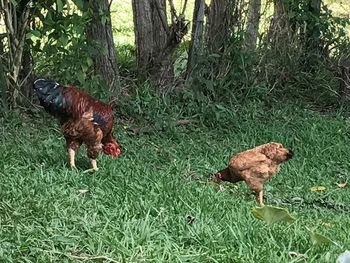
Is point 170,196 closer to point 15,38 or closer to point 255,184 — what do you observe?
point 255,184

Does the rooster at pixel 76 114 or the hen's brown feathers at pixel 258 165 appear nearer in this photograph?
the hen's brown feathers at pixel 258 165

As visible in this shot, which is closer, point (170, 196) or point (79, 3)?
point (170, 196)

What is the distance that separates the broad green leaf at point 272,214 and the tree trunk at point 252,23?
5441 millimetres

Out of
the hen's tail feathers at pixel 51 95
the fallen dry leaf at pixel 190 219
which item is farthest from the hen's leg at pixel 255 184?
the hen's tail feathers at pixel 51 95

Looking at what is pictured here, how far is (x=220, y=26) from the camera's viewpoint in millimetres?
8516

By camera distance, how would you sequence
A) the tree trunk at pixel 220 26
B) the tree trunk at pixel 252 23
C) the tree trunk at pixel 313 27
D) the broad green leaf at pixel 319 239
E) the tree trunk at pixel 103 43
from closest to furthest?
the broad green leaf at pixel 319 239 → the tree trunk at pixel 103 43 → the tree trunk at pixel 220 26 → the tree trunk at pixel 252 23 → the tree trunk at pixel 313 27

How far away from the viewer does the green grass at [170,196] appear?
→ 3.44 m

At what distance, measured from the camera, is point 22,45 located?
6988 mm

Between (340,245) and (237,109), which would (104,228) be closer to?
(340,245)

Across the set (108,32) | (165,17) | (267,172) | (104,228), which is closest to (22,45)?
(108,32)

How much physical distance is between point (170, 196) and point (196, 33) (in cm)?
410

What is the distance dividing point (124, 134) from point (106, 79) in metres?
1.08

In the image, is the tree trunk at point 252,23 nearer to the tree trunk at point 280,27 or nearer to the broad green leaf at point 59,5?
the tree trunk at point 280,27

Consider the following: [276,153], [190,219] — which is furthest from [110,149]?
[190,219]
